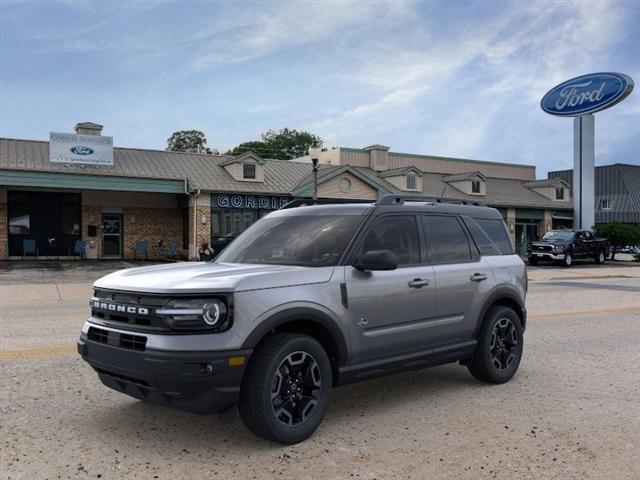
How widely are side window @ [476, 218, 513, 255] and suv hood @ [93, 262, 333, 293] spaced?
248 cm

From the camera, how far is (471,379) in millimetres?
6465

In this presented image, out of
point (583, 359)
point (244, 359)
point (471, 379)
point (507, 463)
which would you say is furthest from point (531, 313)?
point (244, 359)

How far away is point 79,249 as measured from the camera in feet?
94.8

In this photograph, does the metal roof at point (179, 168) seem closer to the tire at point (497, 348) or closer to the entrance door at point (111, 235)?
the entrance door at point (111, 235)

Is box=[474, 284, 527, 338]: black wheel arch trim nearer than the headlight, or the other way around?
the headlight

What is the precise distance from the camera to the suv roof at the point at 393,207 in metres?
5.41

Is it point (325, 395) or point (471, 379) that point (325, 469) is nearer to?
point (325, 395)

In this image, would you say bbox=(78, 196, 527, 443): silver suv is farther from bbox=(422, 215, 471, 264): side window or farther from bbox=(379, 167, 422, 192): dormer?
bbox=(379, 167, 422, 192): dormer

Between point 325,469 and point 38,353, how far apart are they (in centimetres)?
489

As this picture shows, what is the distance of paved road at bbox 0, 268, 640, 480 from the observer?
403 centimetres

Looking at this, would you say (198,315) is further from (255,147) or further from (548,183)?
(255,147)

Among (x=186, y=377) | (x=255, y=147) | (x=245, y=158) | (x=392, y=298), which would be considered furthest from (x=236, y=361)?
(x=255, y=147)

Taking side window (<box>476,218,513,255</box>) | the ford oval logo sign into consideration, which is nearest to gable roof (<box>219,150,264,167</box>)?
the ford oval logo sign

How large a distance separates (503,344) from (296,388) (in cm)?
285
